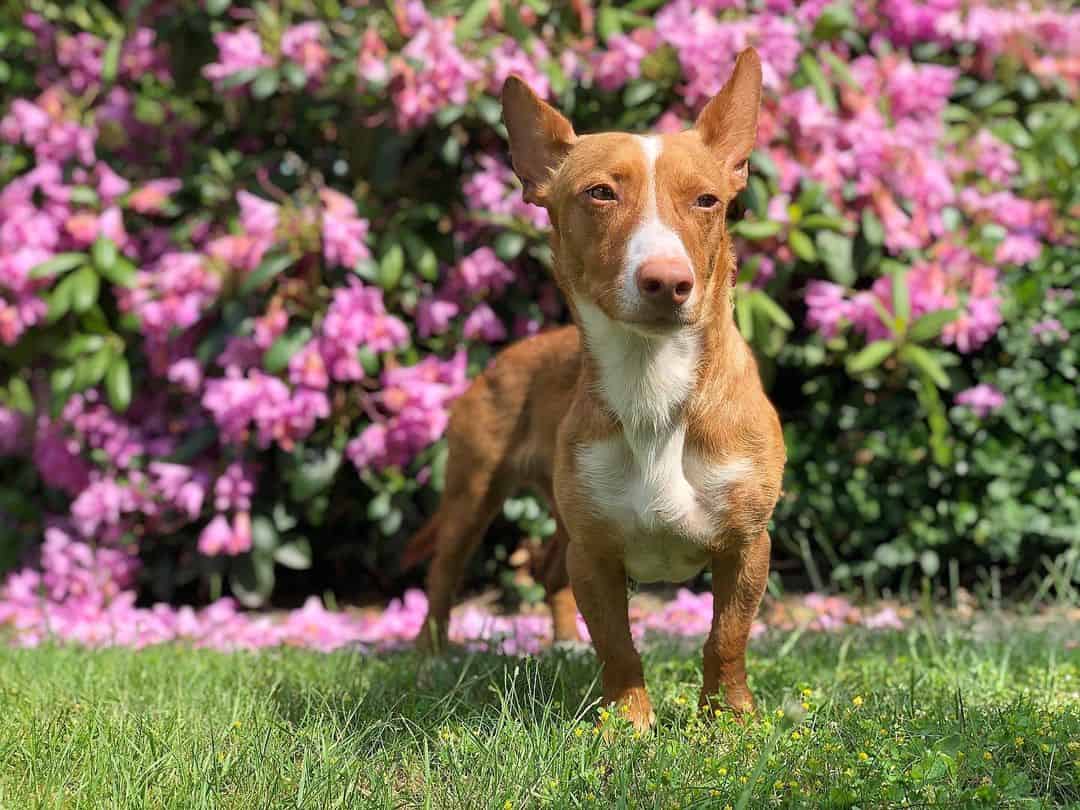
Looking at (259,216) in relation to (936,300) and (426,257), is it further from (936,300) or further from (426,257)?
(936,300)

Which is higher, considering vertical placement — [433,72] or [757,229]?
[433,72]

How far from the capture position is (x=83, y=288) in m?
5.14

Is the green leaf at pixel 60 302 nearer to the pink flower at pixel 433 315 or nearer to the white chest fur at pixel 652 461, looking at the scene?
the pink flower at pixel 433 315

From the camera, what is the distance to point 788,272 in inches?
199

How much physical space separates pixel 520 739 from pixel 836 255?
3.02 m

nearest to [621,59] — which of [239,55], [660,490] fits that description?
[239,55]

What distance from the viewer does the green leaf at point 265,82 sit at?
500 cm

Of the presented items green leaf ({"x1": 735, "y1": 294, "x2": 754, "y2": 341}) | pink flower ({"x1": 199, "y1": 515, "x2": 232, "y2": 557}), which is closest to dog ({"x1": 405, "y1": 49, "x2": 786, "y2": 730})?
green leaf ({"x1": 735, "y1": 294, "x2": 754, "y2": 341})

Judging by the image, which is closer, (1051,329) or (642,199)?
(642,199)

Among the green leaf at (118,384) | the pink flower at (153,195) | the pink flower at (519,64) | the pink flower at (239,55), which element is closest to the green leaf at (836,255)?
the pink flower at (519,64)

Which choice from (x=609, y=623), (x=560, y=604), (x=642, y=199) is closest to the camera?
(x=642, y=199)

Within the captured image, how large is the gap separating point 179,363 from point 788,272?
8.57ft

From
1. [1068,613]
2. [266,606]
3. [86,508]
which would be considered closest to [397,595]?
[266,606]

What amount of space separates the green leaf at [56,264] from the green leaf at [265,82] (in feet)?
3.51
